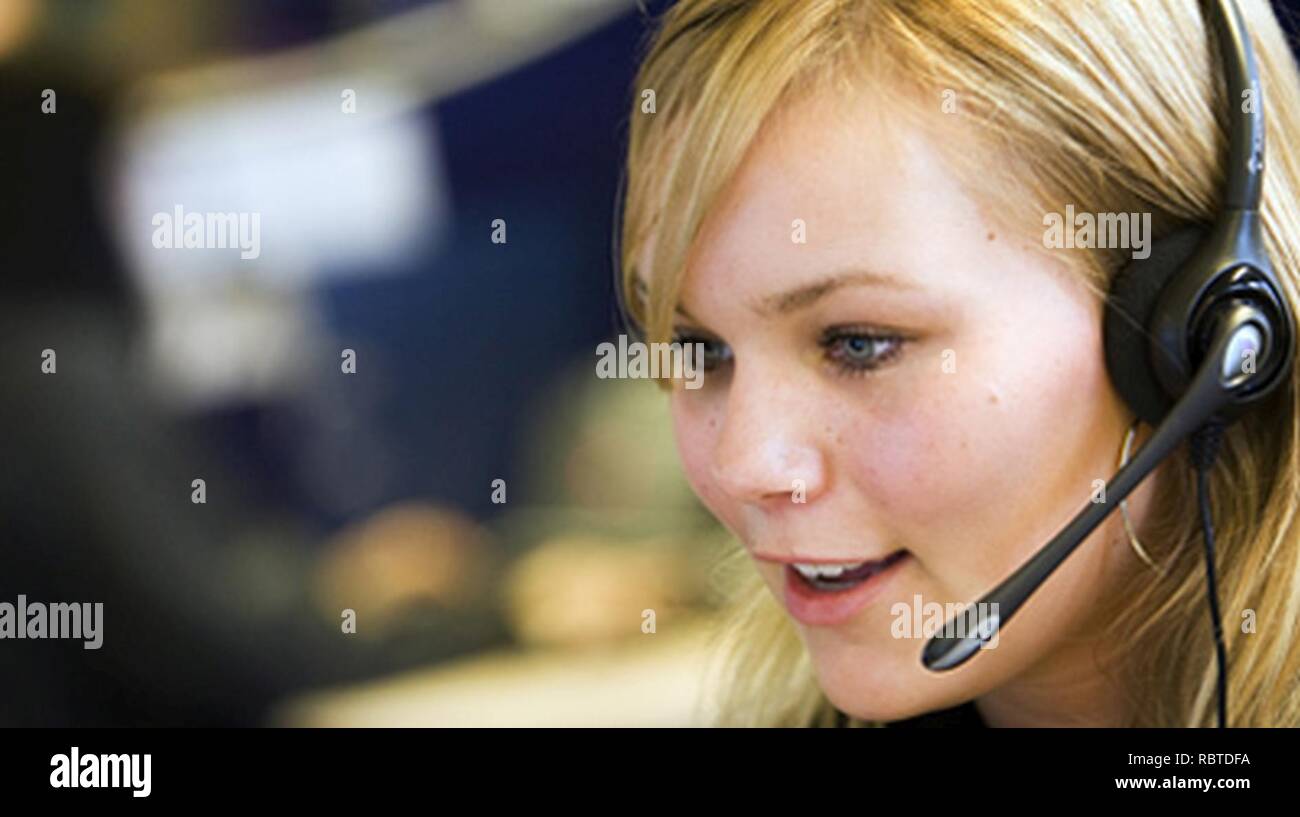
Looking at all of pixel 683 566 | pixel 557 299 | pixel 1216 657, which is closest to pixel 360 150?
pixel 557 299

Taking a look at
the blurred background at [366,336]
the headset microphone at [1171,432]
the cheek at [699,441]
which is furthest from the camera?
the blurred background at [366,336]

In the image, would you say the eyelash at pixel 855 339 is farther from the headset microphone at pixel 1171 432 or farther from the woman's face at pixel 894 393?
the headset microphone at pixel 1171 432

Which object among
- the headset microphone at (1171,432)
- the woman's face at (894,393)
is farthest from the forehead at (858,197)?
the headset microphone at (1171,432)

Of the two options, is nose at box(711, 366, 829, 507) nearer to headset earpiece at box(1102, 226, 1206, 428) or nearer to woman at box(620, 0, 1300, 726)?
woman at box(620, 0, 1300, 726)

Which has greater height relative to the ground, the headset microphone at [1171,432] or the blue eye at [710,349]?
the blue eye at [710,349]

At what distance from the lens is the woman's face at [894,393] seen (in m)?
0.69

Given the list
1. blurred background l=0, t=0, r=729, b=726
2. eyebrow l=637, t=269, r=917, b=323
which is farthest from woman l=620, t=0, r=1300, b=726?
blurred background l=0, t=0, r=729, b=726

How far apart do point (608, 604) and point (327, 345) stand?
43 cm

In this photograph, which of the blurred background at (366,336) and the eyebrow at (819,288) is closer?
the eyebrow at (819,288)

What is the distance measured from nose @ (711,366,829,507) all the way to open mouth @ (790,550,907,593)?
43mm

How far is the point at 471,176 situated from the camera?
1.62 meters

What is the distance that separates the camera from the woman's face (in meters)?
0.69

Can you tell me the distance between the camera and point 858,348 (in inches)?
28.0
